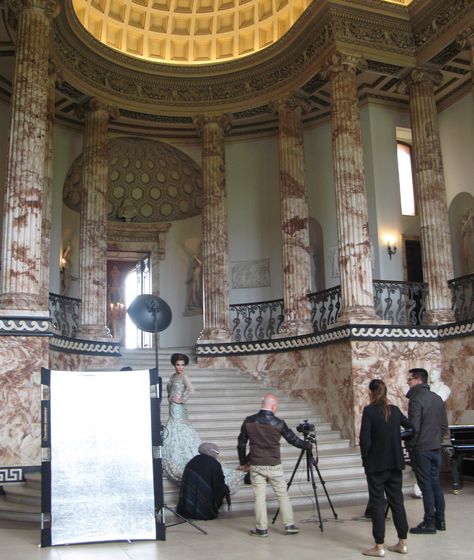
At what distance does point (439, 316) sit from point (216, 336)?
5.04 m

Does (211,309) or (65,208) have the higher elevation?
(65,208)

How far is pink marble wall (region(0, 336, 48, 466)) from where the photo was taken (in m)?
10.1

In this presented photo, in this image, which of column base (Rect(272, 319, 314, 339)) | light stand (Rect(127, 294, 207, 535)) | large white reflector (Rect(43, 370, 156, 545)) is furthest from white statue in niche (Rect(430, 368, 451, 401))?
large white reflector (Rect(43, 370, 156, 545))

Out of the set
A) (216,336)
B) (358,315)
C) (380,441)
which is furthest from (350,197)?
(380,441)

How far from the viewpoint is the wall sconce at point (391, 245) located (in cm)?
1623

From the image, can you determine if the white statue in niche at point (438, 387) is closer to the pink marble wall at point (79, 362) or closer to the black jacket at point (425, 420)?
the black jacket at point (425, 420)

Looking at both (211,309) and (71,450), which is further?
(211,309)

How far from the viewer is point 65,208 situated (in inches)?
692

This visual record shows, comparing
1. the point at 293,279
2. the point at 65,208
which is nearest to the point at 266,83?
the point at 293,279

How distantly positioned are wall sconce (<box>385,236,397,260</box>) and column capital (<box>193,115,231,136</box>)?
15.9ft

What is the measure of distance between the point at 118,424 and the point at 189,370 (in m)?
7.80

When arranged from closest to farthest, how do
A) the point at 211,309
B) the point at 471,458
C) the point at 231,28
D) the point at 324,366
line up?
the point at 471,458
the point at 324,366
the point at 211,309
the point at 231,28

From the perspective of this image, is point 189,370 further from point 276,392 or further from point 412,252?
point 412,252

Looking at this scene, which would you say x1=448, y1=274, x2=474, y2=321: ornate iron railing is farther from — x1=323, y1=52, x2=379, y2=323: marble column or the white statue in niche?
the white statue in niche
